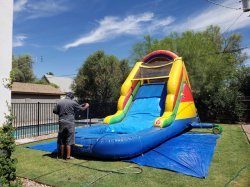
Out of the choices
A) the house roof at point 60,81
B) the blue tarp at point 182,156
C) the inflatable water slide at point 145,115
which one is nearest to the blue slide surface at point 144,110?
the inflatable water slide at point 145,115

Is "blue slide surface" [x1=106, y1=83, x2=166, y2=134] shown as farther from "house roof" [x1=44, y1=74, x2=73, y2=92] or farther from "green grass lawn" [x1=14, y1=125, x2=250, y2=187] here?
"house roof" [x1=44, y1=74, x2=73, y2=92]

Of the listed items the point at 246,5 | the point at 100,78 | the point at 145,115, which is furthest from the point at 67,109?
the point at 100,78

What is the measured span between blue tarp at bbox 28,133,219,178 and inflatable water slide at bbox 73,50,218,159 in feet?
0.92

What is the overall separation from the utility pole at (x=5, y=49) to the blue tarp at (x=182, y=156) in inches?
139

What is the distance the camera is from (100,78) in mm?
24984

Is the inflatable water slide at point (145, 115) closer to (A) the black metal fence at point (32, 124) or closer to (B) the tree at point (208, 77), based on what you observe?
(A) the black metal fence at point (32, 124)

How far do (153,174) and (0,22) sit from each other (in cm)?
411

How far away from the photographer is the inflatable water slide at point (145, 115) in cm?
624

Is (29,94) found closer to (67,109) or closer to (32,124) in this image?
(32,124)

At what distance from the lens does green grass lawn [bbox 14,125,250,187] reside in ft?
15.1

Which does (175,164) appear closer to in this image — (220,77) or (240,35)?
(220,77)

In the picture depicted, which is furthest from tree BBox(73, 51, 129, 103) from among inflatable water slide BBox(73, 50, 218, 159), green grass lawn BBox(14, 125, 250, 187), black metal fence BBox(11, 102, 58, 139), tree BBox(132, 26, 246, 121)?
green grass lawn BBox(14, 125, 250, 187)

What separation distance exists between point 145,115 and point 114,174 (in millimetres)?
4457

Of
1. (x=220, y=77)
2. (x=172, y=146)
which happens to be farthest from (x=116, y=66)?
(x=172, y=146)
